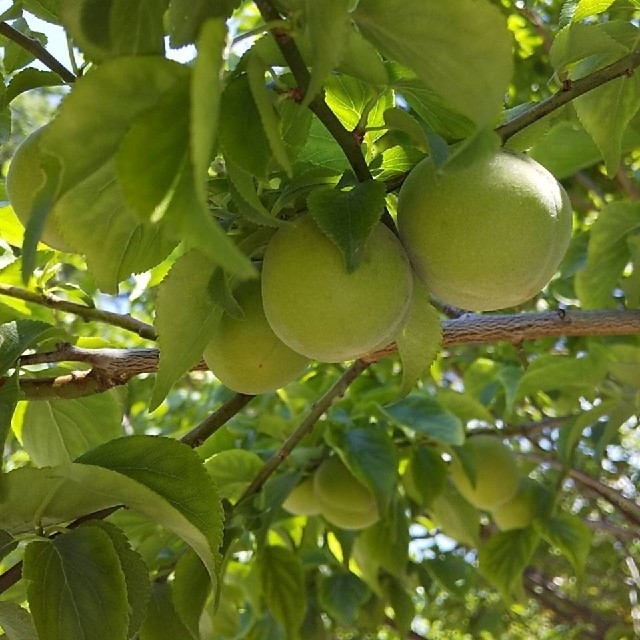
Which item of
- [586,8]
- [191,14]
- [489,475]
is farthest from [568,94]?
[489,475]

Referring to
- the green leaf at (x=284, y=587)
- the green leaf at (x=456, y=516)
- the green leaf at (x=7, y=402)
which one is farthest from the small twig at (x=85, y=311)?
the green leaf at (x=456, y=516)

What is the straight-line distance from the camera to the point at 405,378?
1.04m

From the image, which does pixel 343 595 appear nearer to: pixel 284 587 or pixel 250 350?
pixel 284 587

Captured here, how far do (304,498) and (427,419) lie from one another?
360 mm

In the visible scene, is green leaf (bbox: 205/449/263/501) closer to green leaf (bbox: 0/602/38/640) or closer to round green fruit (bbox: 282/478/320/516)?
round green fruit (bbox: 282/478/320/516)

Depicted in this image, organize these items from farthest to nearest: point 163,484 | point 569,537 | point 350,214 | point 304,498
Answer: point 569,537 → point 304,498 → point 163,484 → point 350,214

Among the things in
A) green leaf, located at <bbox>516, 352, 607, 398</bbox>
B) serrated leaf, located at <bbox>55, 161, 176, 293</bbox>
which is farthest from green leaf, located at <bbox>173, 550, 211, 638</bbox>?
green leaf, located at <bbox>516, 352, 607, 398</bbox>

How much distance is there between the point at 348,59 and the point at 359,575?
73.7 inches

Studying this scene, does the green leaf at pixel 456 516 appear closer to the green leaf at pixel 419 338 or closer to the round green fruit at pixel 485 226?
the green leaf at pixel 419 338

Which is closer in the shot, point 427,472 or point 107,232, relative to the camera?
point 107,232

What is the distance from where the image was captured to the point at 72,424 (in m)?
1.44

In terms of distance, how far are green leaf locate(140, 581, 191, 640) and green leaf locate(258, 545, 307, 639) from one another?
368 millimetres

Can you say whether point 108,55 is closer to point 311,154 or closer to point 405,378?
point 311,154

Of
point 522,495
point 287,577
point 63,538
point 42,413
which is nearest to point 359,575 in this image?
point 522,495
